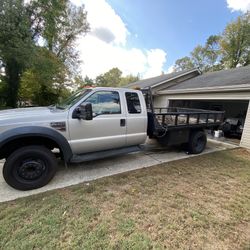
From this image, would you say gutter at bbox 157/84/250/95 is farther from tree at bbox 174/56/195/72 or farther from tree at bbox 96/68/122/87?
tree at bbox 96/68/122/87

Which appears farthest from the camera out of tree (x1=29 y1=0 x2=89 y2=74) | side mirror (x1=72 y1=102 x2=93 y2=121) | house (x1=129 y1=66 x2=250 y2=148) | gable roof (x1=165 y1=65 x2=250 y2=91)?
tree (x1=29 y1=0 x2=89 y2=74)

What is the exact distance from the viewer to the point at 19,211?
109 inches

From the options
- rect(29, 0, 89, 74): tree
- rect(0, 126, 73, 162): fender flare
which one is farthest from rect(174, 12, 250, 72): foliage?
rect(0, 126, 73, 162): fender flare

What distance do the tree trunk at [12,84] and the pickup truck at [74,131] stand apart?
1615 centimetres

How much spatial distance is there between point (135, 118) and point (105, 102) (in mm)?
942

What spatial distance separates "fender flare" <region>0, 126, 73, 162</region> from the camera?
3068 mm

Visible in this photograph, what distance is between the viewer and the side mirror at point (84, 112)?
3479 mm

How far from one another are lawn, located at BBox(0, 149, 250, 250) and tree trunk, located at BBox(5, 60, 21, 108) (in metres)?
17.6

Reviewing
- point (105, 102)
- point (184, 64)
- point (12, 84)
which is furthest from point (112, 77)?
point (105, 102)

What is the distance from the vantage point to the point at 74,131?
3688 millimetres

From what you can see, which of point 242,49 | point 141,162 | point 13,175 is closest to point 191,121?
point 141,162

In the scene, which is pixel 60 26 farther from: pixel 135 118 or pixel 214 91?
pixel 135 118

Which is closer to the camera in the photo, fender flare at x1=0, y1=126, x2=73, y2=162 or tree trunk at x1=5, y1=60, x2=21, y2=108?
fender flare at x1=0, y1=126, x2=73, y2=162

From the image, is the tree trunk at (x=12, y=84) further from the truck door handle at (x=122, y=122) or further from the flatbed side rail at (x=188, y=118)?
the flatbed side rail at (x=188, y=118)
